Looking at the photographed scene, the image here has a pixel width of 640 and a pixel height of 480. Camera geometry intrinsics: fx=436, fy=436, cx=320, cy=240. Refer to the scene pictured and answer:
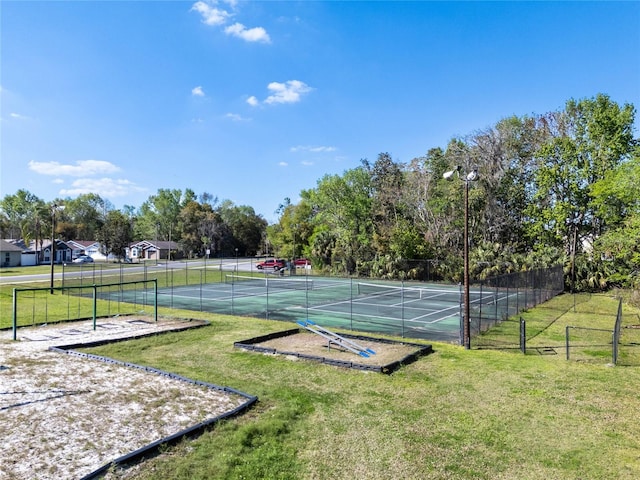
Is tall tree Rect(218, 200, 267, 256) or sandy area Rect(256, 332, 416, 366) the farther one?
tall tree Rect(218, 200, 267, 256)

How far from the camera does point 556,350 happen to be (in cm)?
1436

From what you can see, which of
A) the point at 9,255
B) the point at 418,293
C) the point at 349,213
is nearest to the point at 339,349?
the point at 418,293

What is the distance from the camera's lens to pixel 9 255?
6281cm

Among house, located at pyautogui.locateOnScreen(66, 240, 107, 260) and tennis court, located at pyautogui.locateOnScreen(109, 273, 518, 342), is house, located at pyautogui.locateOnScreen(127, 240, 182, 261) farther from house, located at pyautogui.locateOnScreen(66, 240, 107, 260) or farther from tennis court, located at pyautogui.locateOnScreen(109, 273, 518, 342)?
tennis court, located at pyautogui.locateOnScreen(109, 273, 518, 342)

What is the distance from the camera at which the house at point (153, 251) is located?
3460 inches

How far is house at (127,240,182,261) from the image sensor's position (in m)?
87.9

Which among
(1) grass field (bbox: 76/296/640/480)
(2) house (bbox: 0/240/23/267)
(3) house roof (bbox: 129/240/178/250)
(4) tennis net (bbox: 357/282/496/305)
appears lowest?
(1) grass field (bbox: 76/296/640/480)

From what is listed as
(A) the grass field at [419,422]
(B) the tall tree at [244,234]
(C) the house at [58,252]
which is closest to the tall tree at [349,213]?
(A) the grass field at [419,422]

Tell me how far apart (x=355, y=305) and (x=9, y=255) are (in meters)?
59.9

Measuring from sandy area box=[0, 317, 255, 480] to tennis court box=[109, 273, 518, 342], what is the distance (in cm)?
944

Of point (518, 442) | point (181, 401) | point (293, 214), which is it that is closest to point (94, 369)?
point (181, 401)

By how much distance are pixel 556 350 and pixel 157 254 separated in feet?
272

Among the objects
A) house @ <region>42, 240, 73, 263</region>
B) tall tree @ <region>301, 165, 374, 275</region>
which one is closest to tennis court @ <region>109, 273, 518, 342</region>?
tall tree @ <region>301, 165, 374, 275</region>

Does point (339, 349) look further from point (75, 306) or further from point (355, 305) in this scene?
point (75, 306)
